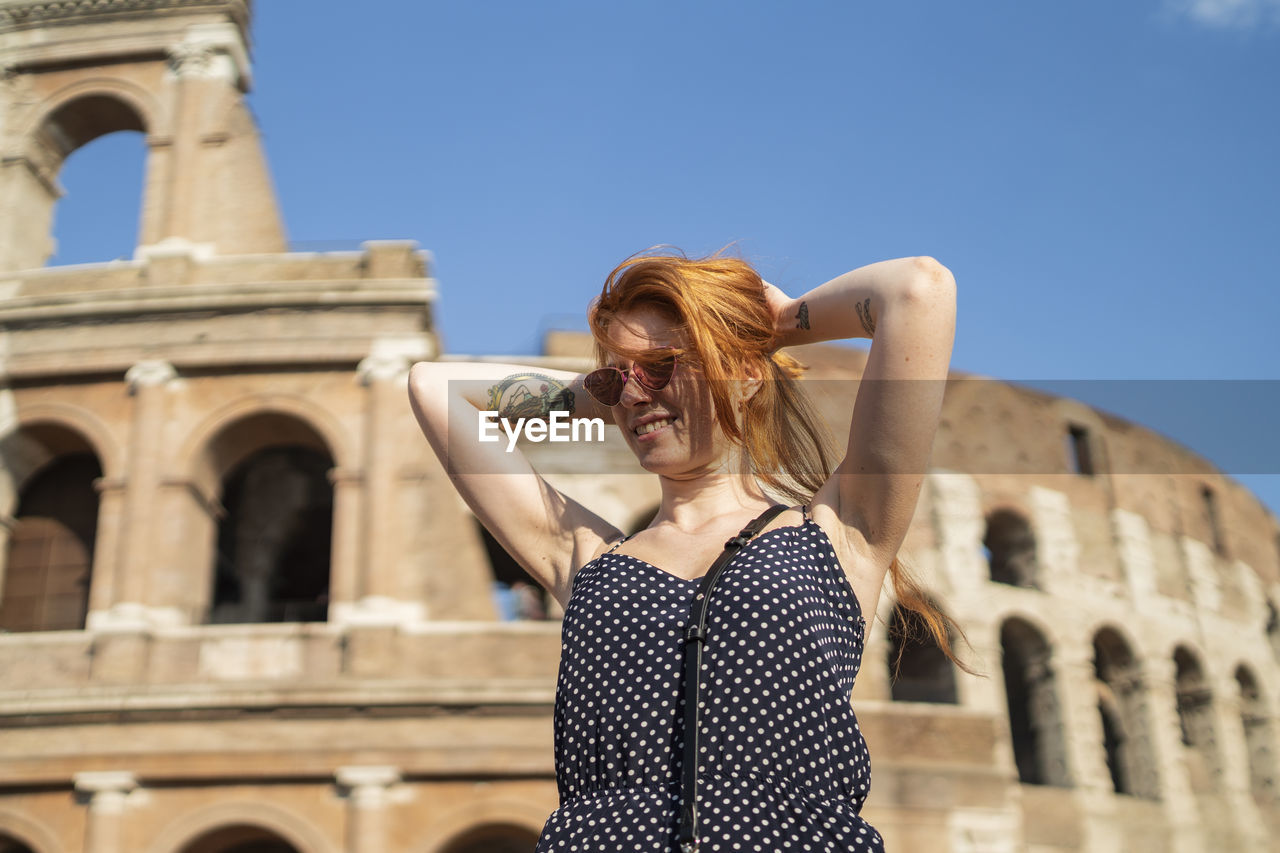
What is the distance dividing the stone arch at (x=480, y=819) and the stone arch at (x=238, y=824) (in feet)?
3.18

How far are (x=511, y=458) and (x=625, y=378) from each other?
0.33m

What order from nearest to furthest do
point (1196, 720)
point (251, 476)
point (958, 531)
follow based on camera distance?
point (251, 476)
point (958, 531)
point (1196, 720)

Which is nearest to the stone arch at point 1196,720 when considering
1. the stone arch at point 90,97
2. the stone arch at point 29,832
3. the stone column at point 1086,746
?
the stone column at point 1086,746

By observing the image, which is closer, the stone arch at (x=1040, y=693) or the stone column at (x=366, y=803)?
the stone column at (x=366, y=803)

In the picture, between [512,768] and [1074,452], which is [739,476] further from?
[1074,452]

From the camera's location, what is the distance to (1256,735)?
18.6m

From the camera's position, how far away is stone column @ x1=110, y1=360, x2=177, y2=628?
11.9m

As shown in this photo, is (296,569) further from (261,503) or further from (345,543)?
(345,543)

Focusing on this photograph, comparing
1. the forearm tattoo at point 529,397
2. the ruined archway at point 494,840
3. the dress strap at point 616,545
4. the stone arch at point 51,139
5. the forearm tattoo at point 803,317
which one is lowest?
the dress strap at point 616,545

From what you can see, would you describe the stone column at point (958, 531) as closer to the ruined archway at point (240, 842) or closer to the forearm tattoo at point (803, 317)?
the ruined archway at point (240, 842)

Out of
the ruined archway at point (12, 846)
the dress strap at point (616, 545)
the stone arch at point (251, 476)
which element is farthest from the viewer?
the stone arch at point (251, 476)

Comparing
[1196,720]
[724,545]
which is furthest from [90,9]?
[1196,720]

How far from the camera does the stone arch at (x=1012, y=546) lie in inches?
623

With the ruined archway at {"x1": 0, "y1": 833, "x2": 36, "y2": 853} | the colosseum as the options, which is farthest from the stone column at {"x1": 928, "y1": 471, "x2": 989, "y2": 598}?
the ruined archway at {"x1": 0, "y1": 833, "x2": 36, "y2": 853}
